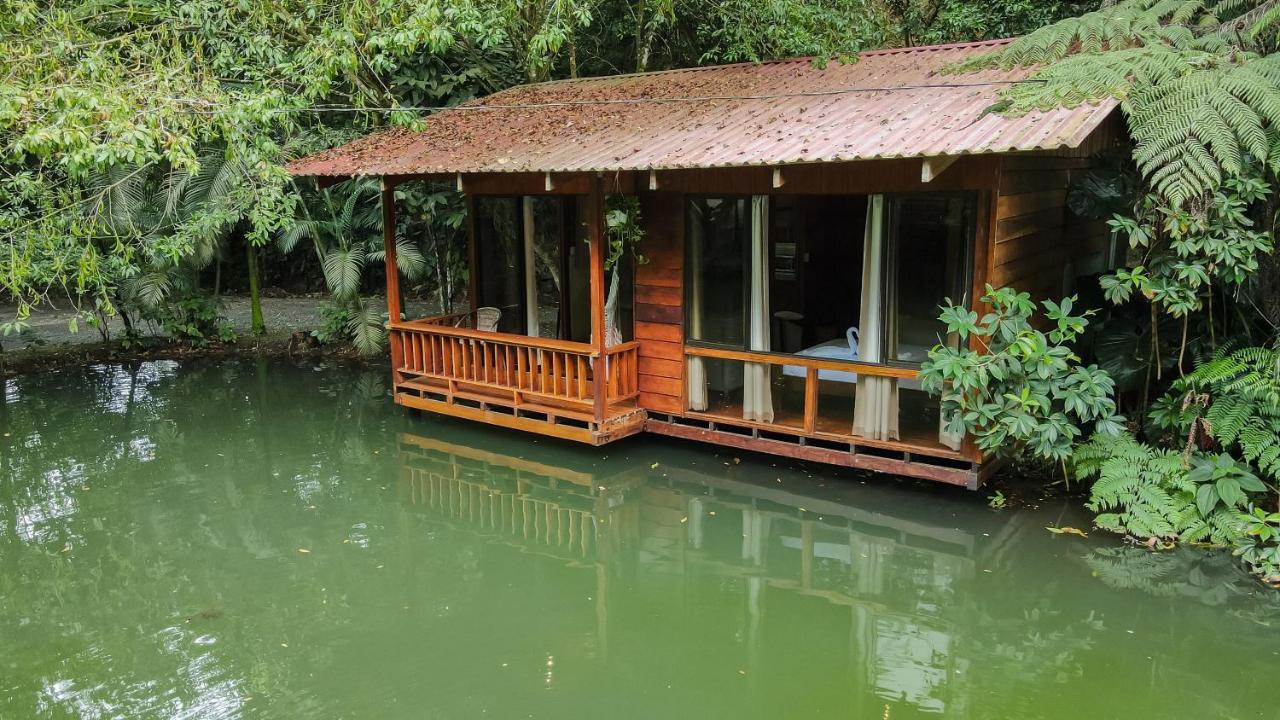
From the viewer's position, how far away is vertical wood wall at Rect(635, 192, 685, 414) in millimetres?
7910

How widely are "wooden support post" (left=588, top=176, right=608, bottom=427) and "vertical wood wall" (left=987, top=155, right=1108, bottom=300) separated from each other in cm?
311

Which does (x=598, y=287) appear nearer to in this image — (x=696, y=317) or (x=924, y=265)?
(x=696, y=317)

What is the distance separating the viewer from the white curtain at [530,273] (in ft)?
30.7

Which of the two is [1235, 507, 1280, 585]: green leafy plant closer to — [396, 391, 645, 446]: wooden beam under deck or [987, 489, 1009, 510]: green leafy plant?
[987, 489, 1009, 510]: green leafy plant

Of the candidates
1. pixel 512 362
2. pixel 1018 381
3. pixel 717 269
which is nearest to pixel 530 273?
pixel 512 362

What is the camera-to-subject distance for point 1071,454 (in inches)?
242

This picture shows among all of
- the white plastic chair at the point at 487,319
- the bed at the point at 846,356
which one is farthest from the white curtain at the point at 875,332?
the white plastic chair at the point at 487,319

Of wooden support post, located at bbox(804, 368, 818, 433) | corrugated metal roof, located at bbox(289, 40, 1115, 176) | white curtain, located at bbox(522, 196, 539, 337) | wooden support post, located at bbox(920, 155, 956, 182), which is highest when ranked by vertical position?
corrugated metal roof, located at bbox(289, 40, 1115, 176)

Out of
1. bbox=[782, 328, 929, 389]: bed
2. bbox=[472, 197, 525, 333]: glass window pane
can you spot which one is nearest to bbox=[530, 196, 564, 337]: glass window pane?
bbox=[472, 197, 525, 333]: glass window pane

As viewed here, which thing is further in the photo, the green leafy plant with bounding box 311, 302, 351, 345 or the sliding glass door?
the green leafy plant with bounding box 311, 302, 351, 345

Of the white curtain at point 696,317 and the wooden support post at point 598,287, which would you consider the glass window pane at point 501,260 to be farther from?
the white curtain at point 696,317

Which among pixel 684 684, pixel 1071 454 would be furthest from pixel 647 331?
pixel 684 684

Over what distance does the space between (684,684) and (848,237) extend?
597 centimetres

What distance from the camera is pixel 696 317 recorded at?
7.91m
